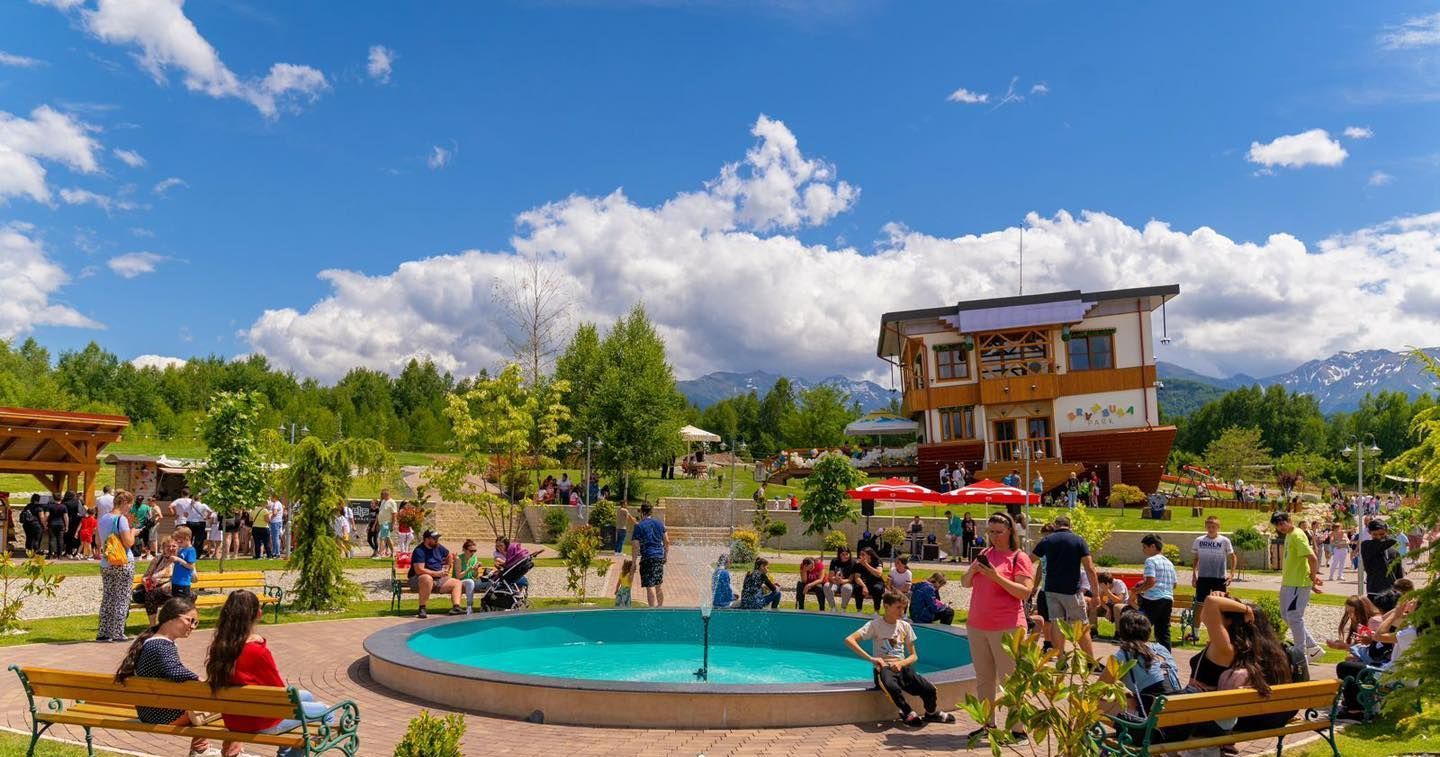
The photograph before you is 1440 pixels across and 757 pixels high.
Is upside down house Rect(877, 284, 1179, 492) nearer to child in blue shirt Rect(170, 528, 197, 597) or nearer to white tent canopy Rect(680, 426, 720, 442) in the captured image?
white tent canopy Rect(680, 426, 720, 442)

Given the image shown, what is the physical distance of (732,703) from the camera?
25.6ft

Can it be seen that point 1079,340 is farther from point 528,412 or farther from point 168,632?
point 168,632

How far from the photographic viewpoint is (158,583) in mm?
12555

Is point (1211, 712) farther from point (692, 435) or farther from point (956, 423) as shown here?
point (692, 435)

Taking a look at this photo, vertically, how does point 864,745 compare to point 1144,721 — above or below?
below

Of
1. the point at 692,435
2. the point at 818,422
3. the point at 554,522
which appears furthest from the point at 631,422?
the point at 818,422

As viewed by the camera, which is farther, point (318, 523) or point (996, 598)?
point (318, 523)

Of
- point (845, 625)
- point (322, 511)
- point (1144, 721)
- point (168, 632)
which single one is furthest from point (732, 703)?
point (322, 511)

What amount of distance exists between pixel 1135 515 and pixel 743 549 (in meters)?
14.8

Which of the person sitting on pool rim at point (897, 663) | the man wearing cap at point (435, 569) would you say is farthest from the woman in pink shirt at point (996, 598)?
the man wearing cap at point (435, 569)

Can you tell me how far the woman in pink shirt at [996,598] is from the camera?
7.53 metres

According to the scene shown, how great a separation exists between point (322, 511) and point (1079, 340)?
33.7m

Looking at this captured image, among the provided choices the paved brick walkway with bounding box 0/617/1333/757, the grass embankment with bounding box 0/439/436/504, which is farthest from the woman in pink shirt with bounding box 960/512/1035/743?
the grass embankment with bounding box 0/439/436/504

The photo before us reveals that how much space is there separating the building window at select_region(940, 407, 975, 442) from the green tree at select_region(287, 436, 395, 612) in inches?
1232
